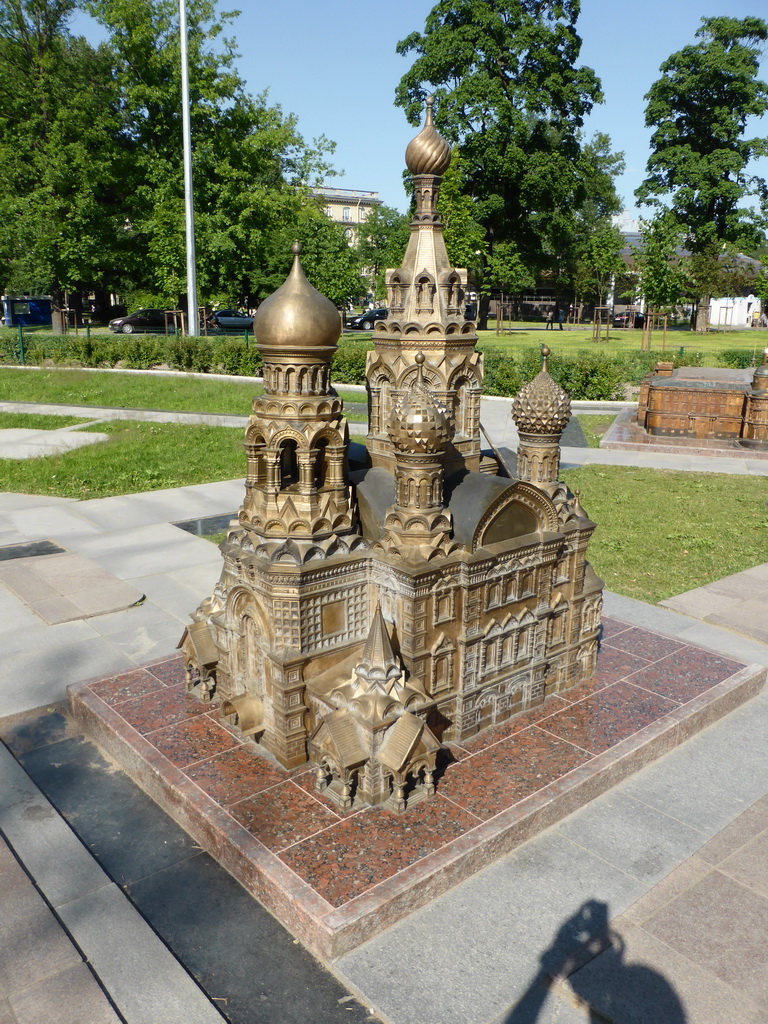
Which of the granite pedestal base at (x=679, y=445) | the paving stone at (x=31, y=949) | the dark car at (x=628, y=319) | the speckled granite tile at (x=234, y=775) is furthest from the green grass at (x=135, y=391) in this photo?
the dark car at (x=628, y=319)

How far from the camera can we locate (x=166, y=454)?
19.5 m

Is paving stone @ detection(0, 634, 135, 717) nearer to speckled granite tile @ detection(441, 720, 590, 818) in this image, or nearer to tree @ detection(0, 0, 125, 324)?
speckled granite tile @ detection(441, 720, 590, 818)

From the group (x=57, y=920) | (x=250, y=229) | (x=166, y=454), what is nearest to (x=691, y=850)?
(x=57, y=920)

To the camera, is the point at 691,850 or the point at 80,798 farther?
the point at 80,798

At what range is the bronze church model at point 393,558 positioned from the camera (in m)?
6.00

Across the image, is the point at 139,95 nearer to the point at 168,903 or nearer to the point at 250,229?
the point at 250,229

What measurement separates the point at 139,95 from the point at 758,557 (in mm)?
34099

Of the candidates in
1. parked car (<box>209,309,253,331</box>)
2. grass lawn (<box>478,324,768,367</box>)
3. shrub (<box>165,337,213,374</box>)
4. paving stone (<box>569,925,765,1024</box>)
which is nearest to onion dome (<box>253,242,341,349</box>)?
paving stone (<box>569,925,765,1024</box>)

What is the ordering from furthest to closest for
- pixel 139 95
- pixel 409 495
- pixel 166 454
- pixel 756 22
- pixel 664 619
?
pixel 756 22
pixel 139 95
pixel 166 454
pixel 664 619
pixel 409 495

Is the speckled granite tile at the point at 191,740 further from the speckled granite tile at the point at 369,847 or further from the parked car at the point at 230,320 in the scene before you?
the parked car at the point at 230,320

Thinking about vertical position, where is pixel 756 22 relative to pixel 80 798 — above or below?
above

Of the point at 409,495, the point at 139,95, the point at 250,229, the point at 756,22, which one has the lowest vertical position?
the point at 409,495

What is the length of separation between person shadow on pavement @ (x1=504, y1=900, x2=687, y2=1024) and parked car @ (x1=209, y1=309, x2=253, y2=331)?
4469 centimetres

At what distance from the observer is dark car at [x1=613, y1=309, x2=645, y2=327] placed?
70.2m
